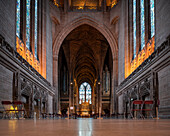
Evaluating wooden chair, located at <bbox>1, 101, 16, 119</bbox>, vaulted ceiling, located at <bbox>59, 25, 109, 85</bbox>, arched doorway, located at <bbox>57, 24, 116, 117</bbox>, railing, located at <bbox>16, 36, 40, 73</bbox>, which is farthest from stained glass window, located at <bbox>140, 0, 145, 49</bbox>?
arched doorway, located at <bbox>57, 24, 116, 117</bbox>

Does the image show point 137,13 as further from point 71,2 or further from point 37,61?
point 71,2

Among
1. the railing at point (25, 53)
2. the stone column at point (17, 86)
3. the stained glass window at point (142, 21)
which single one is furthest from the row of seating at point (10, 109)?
the stained glass window at point (142, 21)

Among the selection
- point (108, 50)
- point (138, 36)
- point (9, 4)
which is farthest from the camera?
point (108, 50)

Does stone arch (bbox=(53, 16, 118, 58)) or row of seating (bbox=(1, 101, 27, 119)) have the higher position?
stone arch (bbox=(53, 16, 118, 58))

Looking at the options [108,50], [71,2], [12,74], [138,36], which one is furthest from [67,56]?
[12,74]

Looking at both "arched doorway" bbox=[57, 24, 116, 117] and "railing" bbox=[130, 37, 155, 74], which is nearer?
"railing" bbox=[130, 37, 155, 74]

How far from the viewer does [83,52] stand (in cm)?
4666

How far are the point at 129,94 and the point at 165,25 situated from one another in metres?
10.5

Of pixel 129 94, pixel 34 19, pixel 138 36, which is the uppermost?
pixel 34 19

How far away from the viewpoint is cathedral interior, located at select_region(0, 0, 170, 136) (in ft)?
43.0

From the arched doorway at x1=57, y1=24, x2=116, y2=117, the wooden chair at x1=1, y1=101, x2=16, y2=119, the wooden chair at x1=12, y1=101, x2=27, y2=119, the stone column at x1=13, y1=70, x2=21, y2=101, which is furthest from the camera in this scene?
the arched doorway at x1=57, y1=24, x2=116, y2=117

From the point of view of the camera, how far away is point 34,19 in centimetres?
2294

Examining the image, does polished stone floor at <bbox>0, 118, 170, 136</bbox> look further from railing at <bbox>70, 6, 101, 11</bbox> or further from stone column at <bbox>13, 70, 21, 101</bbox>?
railing at <bbox>70, 6, 101, 11</bbox>

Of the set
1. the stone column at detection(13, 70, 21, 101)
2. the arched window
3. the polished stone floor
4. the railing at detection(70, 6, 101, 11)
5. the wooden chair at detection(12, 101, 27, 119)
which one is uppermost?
the railing at detection(70, 6, 101, 11)
